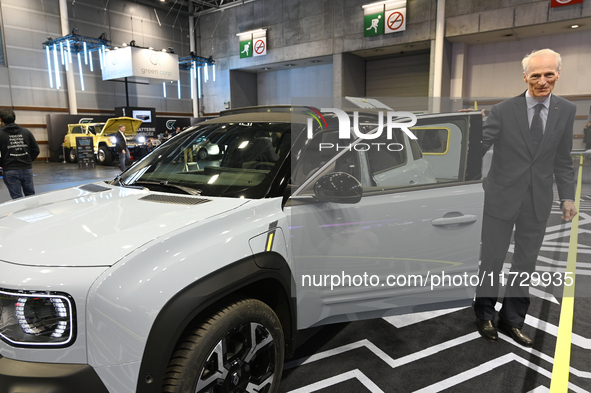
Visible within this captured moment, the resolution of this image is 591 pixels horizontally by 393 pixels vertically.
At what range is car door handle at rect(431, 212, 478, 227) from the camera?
2160 millimetres

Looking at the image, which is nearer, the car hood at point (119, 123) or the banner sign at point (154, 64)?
the car hood at point (119, 123)

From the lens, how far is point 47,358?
1249 millimetres

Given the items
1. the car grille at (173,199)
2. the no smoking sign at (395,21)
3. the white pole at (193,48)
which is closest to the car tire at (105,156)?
the white pole at (193,48)

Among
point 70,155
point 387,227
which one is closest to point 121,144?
point 70,155

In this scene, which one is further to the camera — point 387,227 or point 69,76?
point 69,76

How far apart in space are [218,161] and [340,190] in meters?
0.90

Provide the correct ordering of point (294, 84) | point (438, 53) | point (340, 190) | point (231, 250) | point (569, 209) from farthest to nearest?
point (294, 84)
point (438, 53)
point (569, 209)
point (340, 190)
point (231, 250)

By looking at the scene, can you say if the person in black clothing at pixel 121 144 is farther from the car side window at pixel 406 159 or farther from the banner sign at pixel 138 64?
the car side window at pixel 406 159

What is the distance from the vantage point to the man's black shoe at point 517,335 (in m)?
2.52

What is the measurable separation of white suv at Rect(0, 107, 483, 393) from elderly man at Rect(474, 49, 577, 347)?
17 centimetres

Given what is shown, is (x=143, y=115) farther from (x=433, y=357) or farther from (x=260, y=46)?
(x=433, y=357)

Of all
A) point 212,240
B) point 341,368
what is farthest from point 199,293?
point 341,368

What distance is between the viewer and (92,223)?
162 cm

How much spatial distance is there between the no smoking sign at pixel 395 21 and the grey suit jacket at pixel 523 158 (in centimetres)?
1322
